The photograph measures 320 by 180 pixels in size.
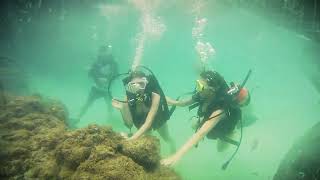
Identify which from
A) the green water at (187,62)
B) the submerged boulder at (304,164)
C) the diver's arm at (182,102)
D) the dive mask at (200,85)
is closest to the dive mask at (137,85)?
the dive mask at (200,85)

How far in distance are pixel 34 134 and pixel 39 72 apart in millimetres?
51169

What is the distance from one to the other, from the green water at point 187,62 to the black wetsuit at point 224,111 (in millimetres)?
5362

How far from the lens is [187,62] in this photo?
15462 cm

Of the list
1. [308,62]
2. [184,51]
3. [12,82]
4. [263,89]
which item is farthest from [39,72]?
[263,89]

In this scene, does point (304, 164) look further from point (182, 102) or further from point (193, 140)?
point (193, 140)

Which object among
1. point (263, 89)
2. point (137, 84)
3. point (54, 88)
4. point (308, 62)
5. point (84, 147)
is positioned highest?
point (84, 147)

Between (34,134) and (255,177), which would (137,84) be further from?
(255,177)

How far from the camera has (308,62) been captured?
20.7 m

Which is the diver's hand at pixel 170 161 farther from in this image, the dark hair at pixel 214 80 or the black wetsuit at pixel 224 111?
the dark hair at pixel 214 80

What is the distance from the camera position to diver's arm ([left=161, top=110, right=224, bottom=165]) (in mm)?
5582

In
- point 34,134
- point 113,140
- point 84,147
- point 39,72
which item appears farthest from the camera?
point 39,72

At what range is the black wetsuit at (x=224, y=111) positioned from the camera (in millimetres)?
6990

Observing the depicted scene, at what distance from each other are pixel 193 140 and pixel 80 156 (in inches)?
98.4

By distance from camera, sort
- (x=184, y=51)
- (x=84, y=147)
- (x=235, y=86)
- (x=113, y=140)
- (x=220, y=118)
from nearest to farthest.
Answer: (x=84, y=147), (x=113, y=140), (x=220, y=118), (x=235, y=86), (x=184, y=51)
